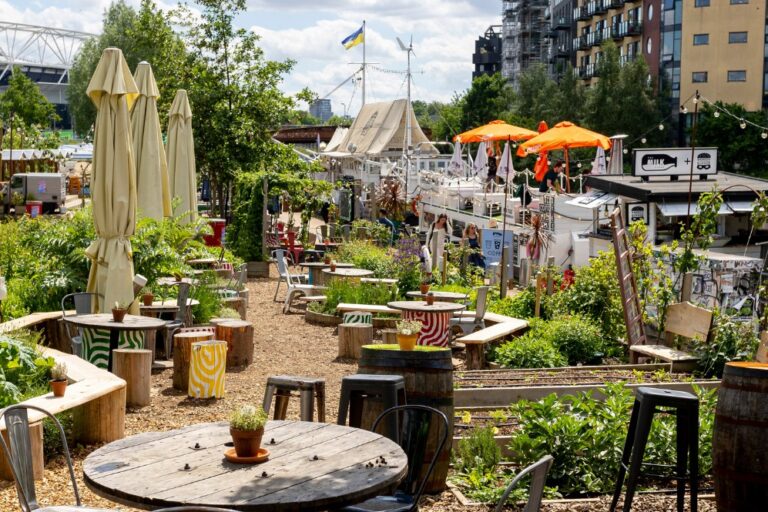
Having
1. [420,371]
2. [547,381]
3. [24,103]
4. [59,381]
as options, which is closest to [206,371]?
[59,381]

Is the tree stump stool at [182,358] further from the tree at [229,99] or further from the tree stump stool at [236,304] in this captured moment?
the tree at [229,99]

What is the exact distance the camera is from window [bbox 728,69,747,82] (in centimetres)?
6962

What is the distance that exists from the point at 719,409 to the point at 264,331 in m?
11.2

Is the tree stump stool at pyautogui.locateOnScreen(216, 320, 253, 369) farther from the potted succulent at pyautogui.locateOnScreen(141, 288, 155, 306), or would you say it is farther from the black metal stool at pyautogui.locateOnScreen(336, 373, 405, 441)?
the black metal stool at pyautogui.locateOnScreen(336, 373, 405, 441)

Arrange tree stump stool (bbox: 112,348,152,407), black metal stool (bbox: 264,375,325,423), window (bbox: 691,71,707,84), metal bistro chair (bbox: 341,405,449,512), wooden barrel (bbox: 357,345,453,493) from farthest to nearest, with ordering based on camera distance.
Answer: window (bbox: 691,71,707,84)
tree stump stool (bbox: 112,348,152,407)
black metal stool (bbox: 264,375,325,423)
wooden barrel (bbox: 357,345,453,493)
metal bistro chair (bbox: 341,405,449,512)

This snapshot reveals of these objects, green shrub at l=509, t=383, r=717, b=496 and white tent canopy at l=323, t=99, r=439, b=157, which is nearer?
green shrub at l=509, t=383, r=717, b=496

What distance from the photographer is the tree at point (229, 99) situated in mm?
34219

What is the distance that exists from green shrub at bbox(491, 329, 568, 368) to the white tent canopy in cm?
4558

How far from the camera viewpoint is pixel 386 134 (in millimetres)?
61375

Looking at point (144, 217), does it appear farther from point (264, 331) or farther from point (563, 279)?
point (563, 279)

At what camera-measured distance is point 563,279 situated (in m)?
19.6

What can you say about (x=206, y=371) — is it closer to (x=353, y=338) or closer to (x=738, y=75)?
(x=353, y=338)

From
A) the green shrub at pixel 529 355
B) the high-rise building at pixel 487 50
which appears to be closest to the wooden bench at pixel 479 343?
the green shrub at pixel 529 355

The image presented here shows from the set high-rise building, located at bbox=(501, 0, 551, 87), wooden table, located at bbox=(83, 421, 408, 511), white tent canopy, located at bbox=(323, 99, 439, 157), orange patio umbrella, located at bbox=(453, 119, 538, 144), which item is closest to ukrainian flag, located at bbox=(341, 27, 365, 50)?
white tent canopy, located at bbox=(323, 99, 439, 157)
